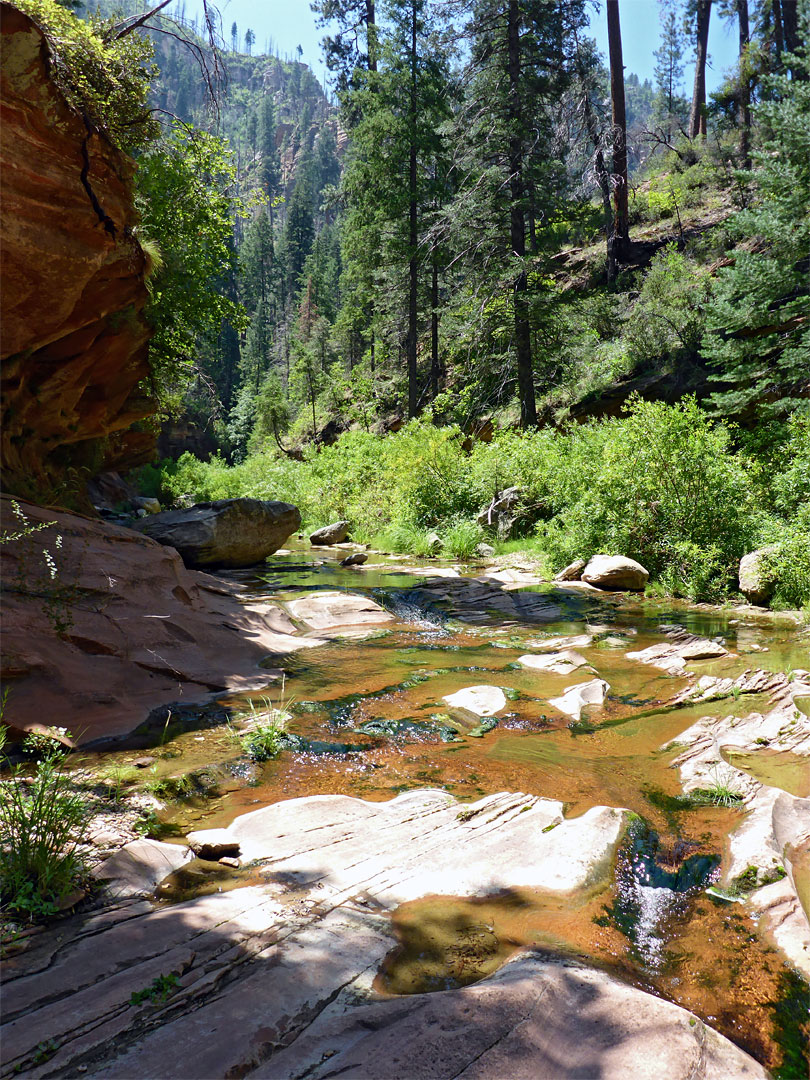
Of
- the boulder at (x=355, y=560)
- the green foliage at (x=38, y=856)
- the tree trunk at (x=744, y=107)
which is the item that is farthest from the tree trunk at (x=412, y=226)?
the green foliage at (x=38, y=856)

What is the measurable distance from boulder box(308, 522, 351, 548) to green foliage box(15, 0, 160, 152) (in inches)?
466

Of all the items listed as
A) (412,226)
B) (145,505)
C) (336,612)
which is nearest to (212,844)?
(336,612)

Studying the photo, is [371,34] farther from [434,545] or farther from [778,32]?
[434,545]

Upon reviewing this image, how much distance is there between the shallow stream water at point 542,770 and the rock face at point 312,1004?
168 mm

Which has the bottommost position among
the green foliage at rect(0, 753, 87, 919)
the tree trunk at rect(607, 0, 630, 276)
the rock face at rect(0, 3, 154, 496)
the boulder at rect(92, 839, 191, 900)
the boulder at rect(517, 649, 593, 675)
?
the boulder at rect(517, 649, 593, 675)

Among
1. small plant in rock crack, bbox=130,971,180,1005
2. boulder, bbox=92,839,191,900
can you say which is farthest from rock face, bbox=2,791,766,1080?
boulder, bbox=92,839,191,900

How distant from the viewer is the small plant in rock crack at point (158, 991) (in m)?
2.07

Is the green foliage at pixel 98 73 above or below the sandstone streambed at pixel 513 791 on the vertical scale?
above

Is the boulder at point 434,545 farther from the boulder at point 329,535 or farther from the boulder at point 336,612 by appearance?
the boulder at point 336,612

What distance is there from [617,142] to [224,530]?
57.9ft

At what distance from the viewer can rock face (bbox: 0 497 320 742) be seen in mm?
5066

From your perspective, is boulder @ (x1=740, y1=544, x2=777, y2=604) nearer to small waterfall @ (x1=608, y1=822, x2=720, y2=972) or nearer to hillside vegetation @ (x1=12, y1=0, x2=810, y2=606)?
hillside vegetation @ (x1=12, y1=0, x2=810, y2=606)

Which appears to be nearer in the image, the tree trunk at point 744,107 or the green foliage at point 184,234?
the green foliage at point 184,234

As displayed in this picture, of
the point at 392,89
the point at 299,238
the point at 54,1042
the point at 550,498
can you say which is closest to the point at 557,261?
the point at 392,89
